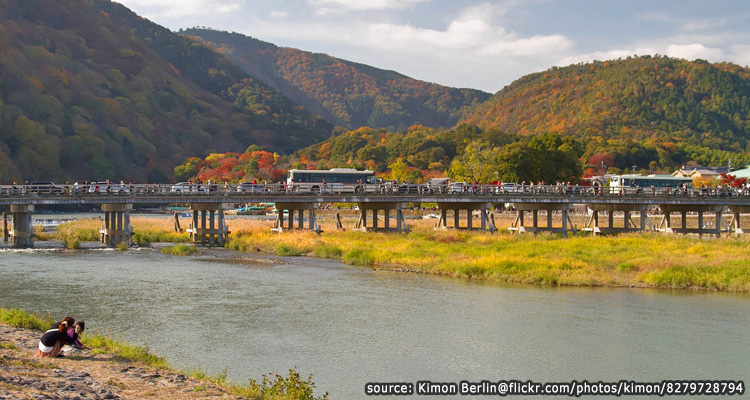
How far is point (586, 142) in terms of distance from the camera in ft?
563

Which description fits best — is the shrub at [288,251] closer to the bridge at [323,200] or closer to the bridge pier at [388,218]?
the bridge at [323,200]

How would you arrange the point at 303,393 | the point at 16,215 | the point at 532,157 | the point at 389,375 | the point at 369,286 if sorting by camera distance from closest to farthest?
the point at 303,393, the point at 389,375, the point at 369,286, the point at 16,215, the point at 532,157

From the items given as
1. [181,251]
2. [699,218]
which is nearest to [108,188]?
[181,251]

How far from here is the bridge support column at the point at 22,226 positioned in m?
50.9

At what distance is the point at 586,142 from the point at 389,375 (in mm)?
160918

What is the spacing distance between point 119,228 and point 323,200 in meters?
16.2

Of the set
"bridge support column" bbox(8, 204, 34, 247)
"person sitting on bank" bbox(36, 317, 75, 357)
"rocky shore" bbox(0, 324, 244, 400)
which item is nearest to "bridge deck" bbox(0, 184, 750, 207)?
"bridge support column" bbox(8, 204, 34, 247)

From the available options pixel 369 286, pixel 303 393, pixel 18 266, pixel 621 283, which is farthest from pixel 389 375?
pixel 18 266

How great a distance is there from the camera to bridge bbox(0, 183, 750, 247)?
52.6 meters

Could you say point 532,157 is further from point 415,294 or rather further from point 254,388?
point 254,388

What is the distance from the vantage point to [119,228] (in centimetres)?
5647

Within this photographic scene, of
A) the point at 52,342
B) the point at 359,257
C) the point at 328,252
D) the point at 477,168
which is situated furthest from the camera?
the point at 477,168

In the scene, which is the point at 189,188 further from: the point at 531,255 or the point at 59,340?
the point at 59,340

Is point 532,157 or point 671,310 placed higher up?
point 532,157
